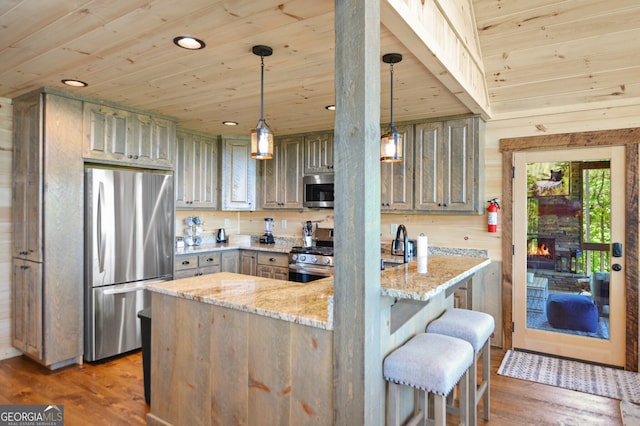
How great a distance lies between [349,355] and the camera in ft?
5.28

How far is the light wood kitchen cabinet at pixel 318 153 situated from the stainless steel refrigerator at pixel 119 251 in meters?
1.74

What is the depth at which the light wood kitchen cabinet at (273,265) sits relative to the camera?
4648 mm

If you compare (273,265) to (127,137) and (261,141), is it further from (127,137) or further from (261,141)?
(261,141)

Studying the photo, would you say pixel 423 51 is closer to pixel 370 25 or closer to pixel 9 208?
pixel 370 25

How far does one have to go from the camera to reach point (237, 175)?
5.21 metres

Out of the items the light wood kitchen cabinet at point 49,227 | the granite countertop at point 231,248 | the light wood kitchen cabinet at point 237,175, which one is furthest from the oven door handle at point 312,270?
the light wood kitchen cabinet at point 49,227

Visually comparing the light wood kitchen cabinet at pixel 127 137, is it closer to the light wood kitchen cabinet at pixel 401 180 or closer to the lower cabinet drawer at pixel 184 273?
the lower cabinet drawer at pixel 184 273

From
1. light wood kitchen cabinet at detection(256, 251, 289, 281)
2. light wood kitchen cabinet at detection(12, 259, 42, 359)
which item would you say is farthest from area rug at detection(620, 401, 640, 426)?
light wood kitchen cabinet at detection(12, 259, 42, 359)

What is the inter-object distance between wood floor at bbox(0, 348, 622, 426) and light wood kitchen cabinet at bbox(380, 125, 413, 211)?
70.4 inches

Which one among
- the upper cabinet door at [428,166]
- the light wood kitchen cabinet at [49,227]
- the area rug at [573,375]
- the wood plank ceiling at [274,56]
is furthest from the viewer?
the upper cabinet door at [428,166]

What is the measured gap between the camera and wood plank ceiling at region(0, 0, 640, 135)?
2.05 metres

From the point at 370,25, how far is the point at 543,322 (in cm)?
342

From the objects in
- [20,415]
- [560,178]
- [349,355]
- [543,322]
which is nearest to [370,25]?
[349,355]

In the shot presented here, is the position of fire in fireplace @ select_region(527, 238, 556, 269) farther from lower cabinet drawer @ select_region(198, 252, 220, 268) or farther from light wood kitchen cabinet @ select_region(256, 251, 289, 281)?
lower cabinet drawer @ select_region(198, 252, 220, 268)
